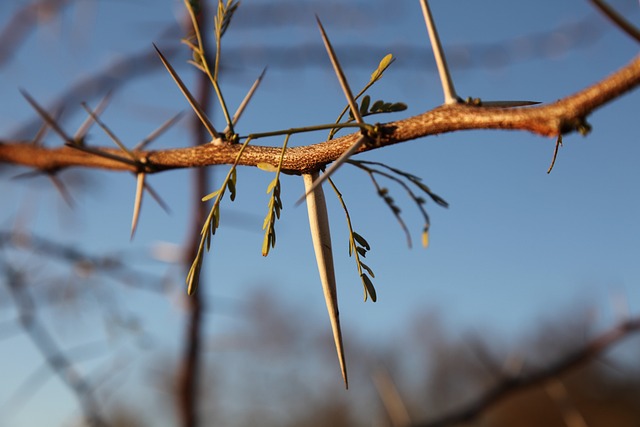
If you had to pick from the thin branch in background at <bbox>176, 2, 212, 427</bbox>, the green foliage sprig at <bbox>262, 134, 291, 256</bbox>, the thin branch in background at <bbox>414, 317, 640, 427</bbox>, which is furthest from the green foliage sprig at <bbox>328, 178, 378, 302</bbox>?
the thin branch in background at <bbox>176, 2, 212, 427</bbox>

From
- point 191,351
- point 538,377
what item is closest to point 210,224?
point 538,377

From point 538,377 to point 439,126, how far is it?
0.97 meters

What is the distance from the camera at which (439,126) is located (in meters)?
0.31

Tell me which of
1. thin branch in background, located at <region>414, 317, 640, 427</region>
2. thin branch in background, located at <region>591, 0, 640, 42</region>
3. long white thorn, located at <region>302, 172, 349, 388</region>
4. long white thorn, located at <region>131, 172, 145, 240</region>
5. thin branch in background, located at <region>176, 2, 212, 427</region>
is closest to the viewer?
thin branch in background, located at <region>591, 0, 640, 42</region>

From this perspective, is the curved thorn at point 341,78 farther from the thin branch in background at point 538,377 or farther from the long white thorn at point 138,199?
the thin branch in background at point 538,377

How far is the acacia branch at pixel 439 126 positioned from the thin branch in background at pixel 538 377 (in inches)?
32.5

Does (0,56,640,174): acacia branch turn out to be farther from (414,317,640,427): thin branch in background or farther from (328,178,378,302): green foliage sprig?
(414,317,640,427): thin branch in background

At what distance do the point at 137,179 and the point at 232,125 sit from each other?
16 centimetres

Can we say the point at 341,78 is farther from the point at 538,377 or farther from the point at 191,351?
the point at 191,351

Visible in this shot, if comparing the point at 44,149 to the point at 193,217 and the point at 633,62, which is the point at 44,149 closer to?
the point at 633,62

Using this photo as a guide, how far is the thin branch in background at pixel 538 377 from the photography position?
1096 mm

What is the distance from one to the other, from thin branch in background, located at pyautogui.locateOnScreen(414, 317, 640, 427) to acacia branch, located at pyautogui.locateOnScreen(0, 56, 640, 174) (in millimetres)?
825

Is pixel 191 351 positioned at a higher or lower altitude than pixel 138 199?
lower

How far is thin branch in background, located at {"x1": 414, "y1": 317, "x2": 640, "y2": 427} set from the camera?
1.10 meters
